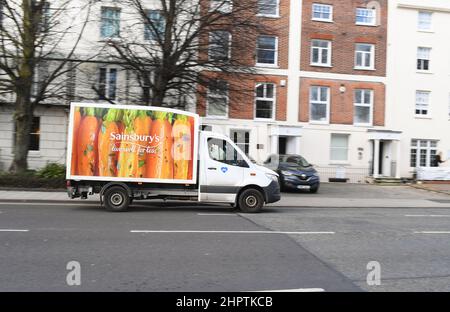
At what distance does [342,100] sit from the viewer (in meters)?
29.0

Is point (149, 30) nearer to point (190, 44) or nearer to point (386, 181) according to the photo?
point (190, 44)

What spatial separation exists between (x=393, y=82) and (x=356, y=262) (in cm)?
2571

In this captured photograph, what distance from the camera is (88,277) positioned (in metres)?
5.71

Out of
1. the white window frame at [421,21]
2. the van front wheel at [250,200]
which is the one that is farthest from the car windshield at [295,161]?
the white window frame at [421,21]

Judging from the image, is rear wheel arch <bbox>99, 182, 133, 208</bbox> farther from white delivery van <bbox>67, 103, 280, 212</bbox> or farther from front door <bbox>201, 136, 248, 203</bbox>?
front door <bbox>201, 136, 248, 203</bbox>

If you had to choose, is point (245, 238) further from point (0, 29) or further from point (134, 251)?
point (0, 29)

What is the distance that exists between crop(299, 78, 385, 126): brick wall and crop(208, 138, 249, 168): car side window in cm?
1613

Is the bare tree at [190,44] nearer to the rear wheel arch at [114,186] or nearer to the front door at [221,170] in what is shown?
the front door at [221,170]

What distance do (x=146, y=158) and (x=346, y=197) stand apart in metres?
10.6

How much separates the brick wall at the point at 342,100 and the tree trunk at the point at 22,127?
16.8 meters

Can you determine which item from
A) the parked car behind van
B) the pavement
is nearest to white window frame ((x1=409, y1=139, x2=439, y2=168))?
the pavement

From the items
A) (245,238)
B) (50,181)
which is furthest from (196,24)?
(245,238)

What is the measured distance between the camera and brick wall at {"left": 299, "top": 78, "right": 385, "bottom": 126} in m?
28.5

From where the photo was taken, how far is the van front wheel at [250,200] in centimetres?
1319
